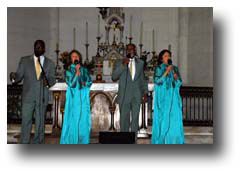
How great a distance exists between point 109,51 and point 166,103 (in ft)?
3.23

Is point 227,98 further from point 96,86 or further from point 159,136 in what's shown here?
point 96,86

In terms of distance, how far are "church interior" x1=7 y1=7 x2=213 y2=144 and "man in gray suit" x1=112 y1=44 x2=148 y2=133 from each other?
77 millimetres

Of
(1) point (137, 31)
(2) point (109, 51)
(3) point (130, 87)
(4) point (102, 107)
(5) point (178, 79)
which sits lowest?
(4) point (102, 107)

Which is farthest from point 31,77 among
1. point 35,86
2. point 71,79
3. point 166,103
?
point 166,103

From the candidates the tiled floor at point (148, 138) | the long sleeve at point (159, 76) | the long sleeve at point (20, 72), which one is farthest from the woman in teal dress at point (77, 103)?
the long sleeve at point (159, 76)

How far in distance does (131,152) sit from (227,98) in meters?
1.35

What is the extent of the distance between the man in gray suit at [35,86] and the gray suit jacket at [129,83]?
84cm

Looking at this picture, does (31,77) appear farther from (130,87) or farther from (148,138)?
(148,138)

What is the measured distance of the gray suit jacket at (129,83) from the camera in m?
6.91

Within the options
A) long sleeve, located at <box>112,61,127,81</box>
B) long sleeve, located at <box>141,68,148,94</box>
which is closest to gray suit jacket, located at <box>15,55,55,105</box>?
long sleeve, located at <box>112,61,127,81</box>

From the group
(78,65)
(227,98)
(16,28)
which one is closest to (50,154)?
(78,65)

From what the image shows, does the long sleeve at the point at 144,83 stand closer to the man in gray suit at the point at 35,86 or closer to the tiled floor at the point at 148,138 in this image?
the tiled floor at the point at 148,138

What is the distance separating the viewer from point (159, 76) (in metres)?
6.94

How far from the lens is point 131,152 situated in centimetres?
676
